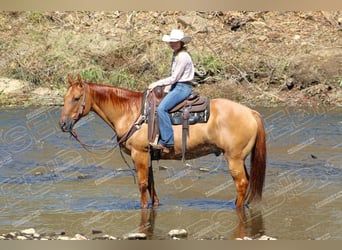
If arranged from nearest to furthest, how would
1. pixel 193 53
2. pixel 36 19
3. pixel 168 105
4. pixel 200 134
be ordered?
pixel 168 105
pixel 200 134
pixel 193 53
pixel 36 19

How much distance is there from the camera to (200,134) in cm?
971

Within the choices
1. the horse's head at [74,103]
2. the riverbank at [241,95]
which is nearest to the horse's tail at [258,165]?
the horse's head at [74,103]

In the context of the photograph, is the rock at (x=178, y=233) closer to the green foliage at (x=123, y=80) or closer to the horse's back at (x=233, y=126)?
the horse's back at (x=233, y=126)

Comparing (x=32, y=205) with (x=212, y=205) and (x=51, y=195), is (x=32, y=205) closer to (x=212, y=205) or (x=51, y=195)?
(x=51, y=195)

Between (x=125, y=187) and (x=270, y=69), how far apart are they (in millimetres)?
10271

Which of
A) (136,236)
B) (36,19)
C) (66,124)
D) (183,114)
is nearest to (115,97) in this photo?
(66,124)

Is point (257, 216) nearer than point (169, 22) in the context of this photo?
Yes

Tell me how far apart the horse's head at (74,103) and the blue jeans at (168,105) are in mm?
1028

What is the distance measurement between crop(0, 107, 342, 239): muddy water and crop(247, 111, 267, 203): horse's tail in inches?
8.0

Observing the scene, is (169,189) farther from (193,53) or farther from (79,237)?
(193,53)

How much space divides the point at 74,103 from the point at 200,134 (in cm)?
171

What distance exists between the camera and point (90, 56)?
21.8 metres

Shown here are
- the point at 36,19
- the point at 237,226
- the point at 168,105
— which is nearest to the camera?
the point at 237,226

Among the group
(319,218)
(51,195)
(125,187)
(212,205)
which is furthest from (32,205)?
(319,218)
